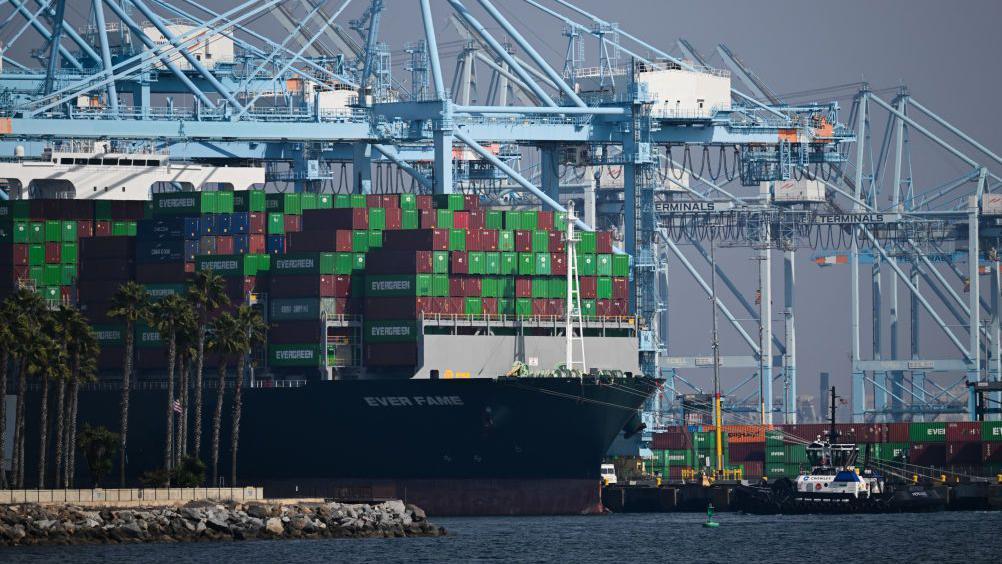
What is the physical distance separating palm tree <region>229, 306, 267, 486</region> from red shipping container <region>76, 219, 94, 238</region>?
10.5 metres

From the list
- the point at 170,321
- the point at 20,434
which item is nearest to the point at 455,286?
the point at 170,321

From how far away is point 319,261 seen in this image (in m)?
82.3

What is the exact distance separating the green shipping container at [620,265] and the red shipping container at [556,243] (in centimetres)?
300

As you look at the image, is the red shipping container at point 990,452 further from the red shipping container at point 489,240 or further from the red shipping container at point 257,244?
the red shipping container at point 257,244

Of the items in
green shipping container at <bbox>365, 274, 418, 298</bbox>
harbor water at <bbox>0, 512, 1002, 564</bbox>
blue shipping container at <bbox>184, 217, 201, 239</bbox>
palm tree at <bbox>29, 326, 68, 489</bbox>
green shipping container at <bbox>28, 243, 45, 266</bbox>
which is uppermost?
blue shipping container at <bbox>184, 217, 201, 239</bbox>

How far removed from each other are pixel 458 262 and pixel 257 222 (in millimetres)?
9343

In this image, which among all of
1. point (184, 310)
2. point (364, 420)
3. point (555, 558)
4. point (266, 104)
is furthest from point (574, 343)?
point (266, 104)

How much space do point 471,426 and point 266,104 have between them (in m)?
49.1

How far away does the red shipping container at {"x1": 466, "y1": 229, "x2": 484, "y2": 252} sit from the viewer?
8244 cm

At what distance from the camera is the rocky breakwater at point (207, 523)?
6594 centimetres

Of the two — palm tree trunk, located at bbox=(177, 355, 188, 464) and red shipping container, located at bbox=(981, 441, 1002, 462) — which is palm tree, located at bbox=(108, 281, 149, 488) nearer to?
palm tree trunk, located at bbox=(177, 355, 188, 464)

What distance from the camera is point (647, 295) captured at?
91438 millimetres

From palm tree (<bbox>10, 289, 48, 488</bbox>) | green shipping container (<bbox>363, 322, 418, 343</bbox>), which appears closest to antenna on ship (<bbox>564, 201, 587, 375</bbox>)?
green shipping container (<bbox>363, 322, 418, 343</bbox>)

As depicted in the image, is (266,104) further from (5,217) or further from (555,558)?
(555,558)
